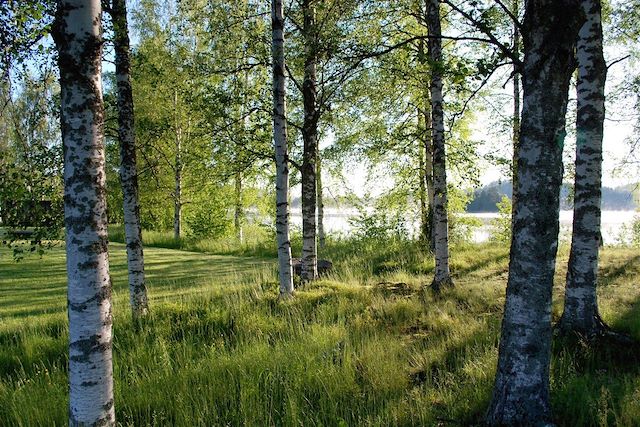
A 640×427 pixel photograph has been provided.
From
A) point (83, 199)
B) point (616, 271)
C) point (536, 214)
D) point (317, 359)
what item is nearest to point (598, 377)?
point (536, 214)

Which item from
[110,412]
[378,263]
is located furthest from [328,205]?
[110,412]

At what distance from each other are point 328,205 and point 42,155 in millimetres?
12731

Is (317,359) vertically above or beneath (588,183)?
beneath

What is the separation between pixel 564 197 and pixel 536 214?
36.0ft

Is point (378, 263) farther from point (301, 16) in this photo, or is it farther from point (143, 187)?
point (143, 187)

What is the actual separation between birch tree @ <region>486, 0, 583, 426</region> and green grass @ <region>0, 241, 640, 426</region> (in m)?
0.47

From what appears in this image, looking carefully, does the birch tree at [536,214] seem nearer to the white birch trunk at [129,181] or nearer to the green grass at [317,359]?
the green grass at [317,359]

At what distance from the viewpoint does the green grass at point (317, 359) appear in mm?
3637

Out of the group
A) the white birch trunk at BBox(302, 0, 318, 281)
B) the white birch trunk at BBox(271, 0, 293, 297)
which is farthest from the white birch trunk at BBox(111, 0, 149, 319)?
the white birch trunk at BBox(302, 0, 318, 281)

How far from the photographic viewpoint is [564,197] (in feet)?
40.4

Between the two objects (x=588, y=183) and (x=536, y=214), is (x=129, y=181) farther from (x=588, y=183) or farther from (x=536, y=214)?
(x=588, y=183)

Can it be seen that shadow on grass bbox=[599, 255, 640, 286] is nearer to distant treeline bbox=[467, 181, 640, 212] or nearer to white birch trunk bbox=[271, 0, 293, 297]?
distant treeline bbox=[467, 181, 640, 212]

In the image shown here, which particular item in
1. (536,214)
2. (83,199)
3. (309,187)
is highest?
(309,187)

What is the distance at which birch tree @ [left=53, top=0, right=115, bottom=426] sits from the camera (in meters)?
2.68
